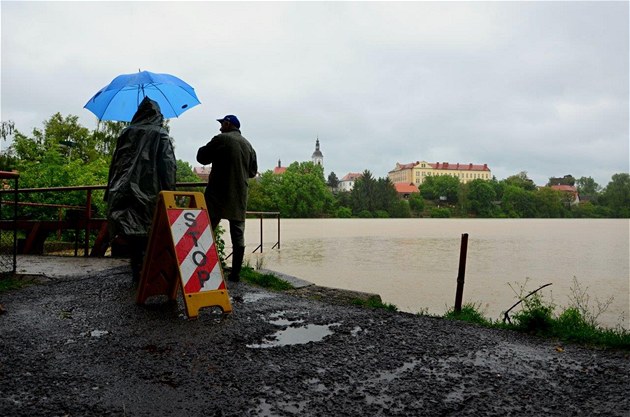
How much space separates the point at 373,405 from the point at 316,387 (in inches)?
14.0

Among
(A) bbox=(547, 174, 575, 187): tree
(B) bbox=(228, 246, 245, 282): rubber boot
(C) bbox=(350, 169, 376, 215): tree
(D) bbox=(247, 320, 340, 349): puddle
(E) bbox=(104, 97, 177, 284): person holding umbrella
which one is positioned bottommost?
(D) bbox=(247, 320, 340, 349): puddle

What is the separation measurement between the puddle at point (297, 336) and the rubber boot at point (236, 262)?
191cm

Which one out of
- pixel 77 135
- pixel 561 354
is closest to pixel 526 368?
pixel 561 354

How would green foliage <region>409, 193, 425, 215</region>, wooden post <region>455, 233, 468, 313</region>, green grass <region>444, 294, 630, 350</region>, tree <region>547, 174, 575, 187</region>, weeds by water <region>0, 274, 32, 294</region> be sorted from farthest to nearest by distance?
tree <region>547, 174, 575, 187</region>
green foliage <region>409, 193, 425, 215</region>
wooden post <region>455, 233, 468, 313</region>
weeds by water <region>0, 274, 32, 294</region>
green grass <region>444, 294, 630, 350</region>

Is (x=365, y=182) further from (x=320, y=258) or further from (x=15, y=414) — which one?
(x=15, y=414)

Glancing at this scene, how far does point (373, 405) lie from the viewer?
8.48 ft

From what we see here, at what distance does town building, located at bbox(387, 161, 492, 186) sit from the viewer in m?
174

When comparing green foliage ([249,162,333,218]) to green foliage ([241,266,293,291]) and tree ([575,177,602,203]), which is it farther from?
tree ([575,177,602,203])

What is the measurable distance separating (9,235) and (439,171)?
17467cm

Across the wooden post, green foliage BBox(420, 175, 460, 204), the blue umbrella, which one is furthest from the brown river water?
green foliage BBox(420, 175, 460, 204)

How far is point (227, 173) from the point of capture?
5.56 metres

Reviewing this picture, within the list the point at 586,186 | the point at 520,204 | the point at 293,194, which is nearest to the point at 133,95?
the point at 293,194

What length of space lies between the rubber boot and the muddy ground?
3.82 ft

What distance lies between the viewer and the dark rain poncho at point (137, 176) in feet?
16.1
